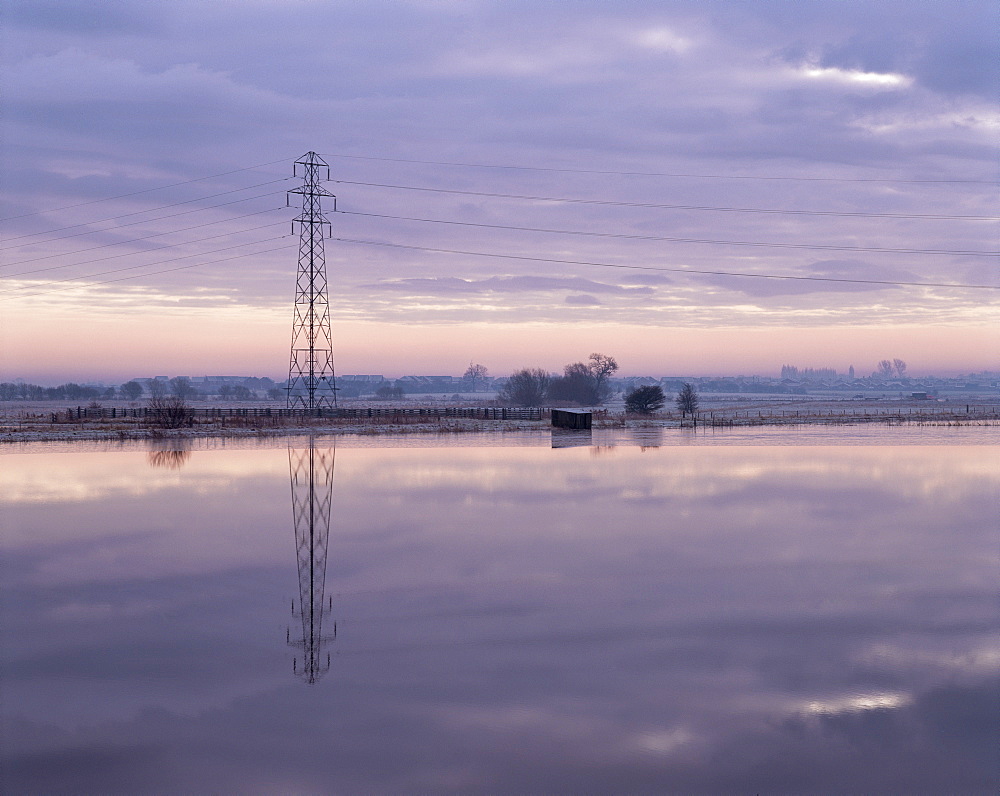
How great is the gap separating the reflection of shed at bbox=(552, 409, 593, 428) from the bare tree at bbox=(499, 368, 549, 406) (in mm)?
85852

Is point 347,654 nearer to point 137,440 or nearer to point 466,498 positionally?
point 466,498

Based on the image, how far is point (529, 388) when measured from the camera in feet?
516

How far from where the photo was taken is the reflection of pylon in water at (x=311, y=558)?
38.9 feet

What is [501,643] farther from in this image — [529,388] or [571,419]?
[529,388]

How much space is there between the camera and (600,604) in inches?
563

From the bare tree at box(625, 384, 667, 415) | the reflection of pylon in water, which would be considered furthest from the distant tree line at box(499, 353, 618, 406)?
the reflection of pylon in water

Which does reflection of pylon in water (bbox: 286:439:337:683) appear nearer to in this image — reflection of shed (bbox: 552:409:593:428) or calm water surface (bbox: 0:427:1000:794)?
calm water surface (bbox: 0:427:1000:794)

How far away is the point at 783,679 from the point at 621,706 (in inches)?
87.4

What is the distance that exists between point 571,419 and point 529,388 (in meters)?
91.7

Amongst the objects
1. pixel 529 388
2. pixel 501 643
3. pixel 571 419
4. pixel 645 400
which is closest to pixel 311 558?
pixel 501 643

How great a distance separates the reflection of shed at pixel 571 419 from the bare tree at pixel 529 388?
85.9 metres

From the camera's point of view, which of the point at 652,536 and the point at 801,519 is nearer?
the point at 652,536

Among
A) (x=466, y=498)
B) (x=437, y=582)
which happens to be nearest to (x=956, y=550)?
(x=437, y=582)

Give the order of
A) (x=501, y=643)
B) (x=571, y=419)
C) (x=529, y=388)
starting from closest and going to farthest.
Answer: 1. (x=501, y=643)
2. (x=571, y=419)
3. (x=529, y=388)
